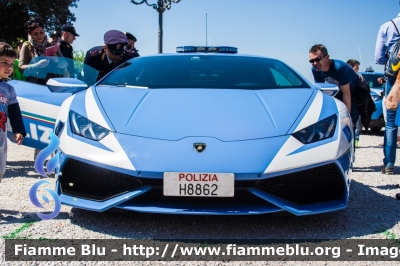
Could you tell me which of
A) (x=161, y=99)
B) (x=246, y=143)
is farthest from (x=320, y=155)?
(x=161, y=99)

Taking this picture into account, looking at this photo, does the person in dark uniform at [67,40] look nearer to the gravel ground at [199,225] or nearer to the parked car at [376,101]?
the gravel ground at [199,225]

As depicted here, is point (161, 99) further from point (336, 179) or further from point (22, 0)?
point (22, 0)

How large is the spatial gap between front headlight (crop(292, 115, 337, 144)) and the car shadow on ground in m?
0.58

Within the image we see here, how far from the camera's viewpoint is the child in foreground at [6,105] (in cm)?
307

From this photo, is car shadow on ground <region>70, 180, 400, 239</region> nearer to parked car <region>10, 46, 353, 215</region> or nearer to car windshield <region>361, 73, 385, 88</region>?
parked car <region>10, 46, 353, 215</region>

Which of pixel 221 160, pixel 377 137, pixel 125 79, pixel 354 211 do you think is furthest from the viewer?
pixel 377 137

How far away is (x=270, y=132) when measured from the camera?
2.89 metres

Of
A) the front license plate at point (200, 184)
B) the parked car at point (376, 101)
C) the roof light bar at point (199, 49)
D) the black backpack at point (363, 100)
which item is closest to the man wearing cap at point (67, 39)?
the roof light bar at point (199, 49)

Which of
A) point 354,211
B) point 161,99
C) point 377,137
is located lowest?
point 377,137

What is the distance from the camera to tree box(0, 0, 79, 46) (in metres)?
31.1

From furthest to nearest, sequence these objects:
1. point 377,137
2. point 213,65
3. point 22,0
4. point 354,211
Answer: point 22,0, point 377,137, point 213,65, point 354,211

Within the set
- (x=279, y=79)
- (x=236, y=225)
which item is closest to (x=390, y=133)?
(x=279, y=79)

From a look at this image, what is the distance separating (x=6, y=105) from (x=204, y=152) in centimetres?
146

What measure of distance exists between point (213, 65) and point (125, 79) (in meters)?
0.81
